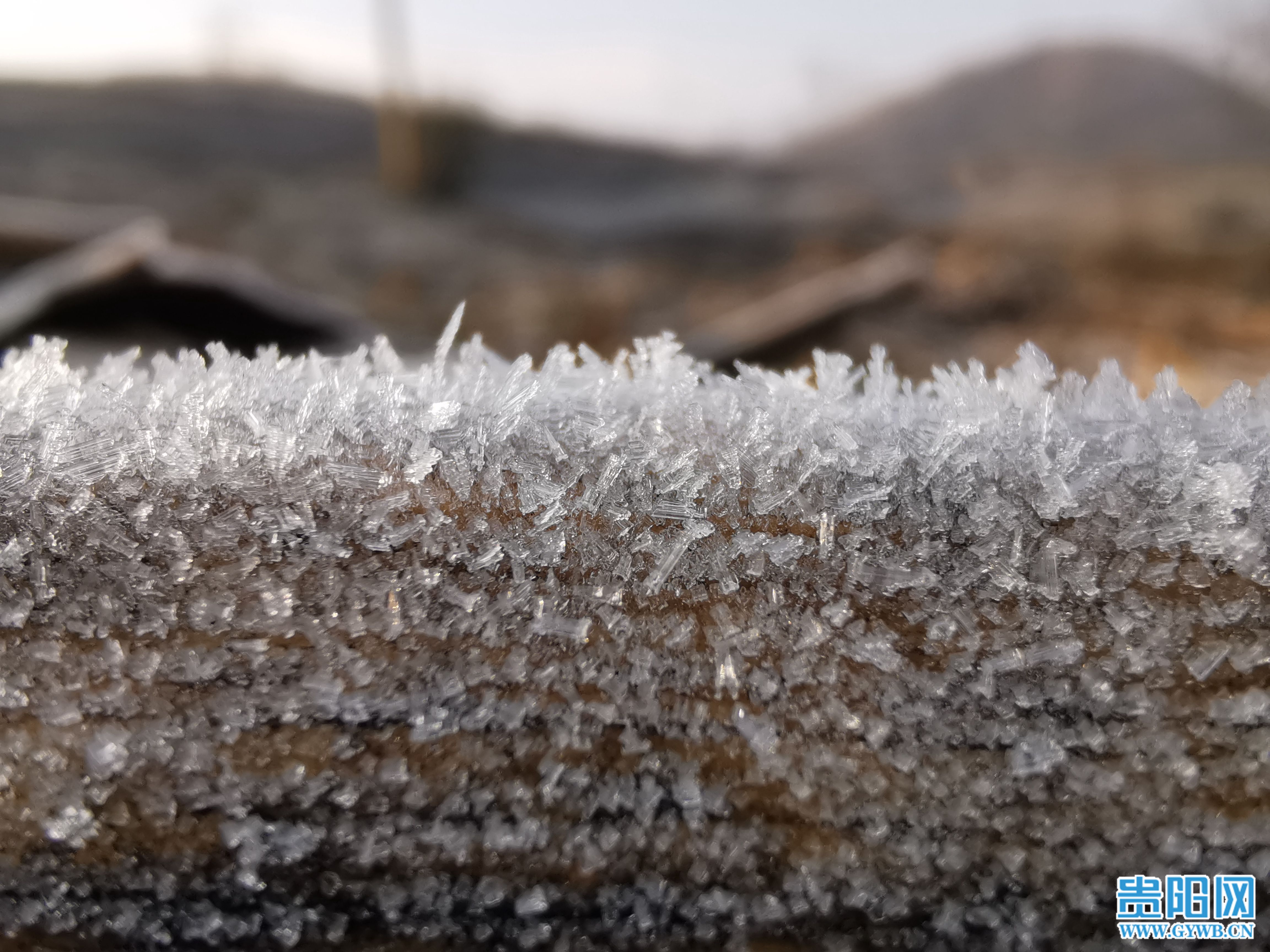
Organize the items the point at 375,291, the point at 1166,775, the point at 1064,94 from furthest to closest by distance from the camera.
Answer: the point at 1064,94 < the point at 375,291 < the point at 1166,775

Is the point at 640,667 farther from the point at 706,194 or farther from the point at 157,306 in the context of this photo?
the point at 706,194

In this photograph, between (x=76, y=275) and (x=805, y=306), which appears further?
(x=805, y=306)

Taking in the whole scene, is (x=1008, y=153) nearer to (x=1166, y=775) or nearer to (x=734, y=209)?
(x=734, y=209)

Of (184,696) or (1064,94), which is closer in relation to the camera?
(184,696)

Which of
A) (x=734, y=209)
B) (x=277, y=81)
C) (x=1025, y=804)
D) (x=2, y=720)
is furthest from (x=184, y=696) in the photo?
(x=277, y=81)

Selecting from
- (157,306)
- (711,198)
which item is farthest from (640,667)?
(711,198)

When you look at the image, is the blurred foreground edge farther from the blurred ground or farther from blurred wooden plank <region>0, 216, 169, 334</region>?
the blurred ground

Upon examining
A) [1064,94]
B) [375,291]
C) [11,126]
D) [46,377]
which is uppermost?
[1064,94]

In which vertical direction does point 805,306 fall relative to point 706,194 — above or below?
below

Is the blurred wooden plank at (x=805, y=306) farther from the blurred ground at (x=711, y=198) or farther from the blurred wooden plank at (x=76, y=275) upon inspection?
the blurred wooden plank at (x=76, y=275)
